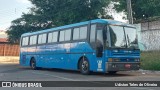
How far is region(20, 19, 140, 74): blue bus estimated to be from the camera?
1730cm

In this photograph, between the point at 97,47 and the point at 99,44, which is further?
the point at 97,47

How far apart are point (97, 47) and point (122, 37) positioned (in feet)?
4.72

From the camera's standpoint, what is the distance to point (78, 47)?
19.5m

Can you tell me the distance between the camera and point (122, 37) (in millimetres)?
17641

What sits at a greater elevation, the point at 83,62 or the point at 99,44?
the point at 99,44

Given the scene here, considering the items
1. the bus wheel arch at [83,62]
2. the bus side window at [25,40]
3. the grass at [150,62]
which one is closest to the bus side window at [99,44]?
the bus wheel arch at [83,62]

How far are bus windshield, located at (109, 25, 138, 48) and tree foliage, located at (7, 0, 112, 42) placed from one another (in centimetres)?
1733

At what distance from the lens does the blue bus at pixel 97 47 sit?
17297mm

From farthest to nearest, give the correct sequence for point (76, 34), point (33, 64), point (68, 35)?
point (33, 64) < point (68, 35) < point (76, 34)

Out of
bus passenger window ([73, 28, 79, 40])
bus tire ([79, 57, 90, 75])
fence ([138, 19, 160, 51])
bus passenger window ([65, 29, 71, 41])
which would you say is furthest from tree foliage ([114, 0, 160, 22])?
bus tire ([79, 57, 90, 75])

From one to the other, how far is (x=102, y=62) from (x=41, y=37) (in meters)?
8.92

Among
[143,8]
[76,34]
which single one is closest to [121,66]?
[76,34]

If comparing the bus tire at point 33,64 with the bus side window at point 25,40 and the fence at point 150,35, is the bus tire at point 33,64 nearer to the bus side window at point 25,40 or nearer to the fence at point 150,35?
the bus side window at point 25,40

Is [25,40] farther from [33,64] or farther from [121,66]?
[121,66]
